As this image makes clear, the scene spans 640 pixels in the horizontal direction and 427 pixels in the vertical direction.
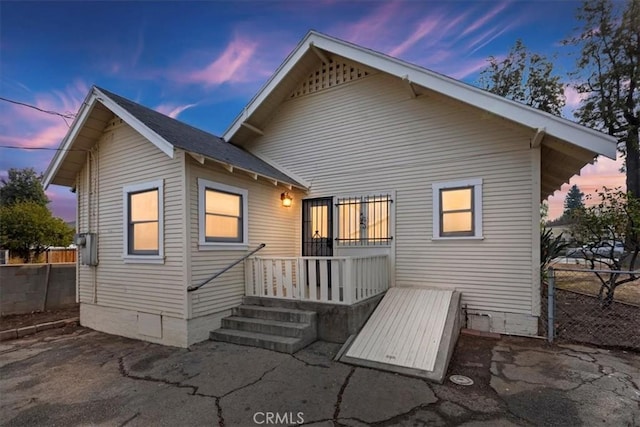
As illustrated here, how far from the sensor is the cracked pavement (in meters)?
3.15

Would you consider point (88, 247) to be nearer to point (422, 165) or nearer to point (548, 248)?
point (422, 165)

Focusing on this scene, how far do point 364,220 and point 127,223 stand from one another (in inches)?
196

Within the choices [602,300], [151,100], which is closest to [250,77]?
[151,100]

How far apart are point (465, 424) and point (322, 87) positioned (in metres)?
7.27

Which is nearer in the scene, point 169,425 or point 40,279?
point 169,425

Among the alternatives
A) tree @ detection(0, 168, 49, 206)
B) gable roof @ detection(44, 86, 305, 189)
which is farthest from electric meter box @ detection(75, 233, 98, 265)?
tree @ detection(0, 168, 49, 206)

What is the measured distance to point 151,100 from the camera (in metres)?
→ 22.0

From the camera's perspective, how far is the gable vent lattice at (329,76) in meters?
7.53

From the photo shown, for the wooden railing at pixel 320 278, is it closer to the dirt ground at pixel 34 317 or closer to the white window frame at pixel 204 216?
the white window frame at pixel 204 216

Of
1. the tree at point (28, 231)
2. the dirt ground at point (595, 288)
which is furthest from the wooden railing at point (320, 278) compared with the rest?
the tree at point (28, 231)

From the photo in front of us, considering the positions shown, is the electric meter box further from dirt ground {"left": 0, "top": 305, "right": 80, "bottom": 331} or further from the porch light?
the porch light

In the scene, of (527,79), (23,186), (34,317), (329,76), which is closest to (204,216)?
(329,76)

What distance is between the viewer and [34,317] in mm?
7328

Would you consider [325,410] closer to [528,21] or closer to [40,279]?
[40,279]
